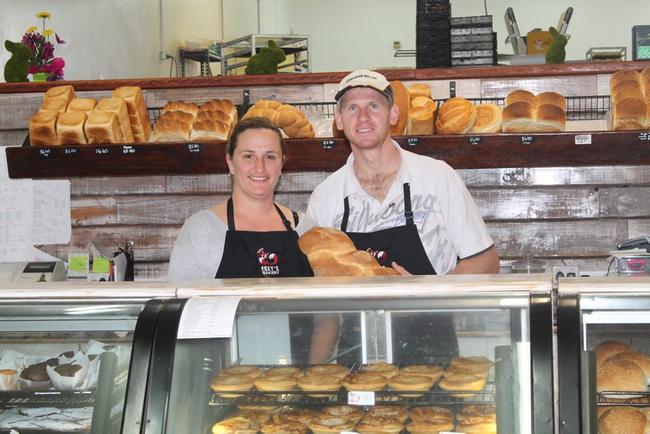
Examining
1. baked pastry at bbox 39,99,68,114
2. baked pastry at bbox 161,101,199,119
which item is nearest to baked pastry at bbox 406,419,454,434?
baked pastry at bbox 161,101,199,119

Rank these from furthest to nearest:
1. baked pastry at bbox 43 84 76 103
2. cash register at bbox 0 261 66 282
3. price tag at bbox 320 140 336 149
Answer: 1. cash register at bbox 0 261 66 282
2. baked pastry at bbox 43 84 76 103
3. price tag at bbox 320 140 336 149

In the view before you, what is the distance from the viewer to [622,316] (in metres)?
1.80

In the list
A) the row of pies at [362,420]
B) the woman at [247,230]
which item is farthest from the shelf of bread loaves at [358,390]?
the woman at [247,230]

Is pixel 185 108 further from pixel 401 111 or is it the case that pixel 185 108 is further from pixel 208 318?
pixel 208 318

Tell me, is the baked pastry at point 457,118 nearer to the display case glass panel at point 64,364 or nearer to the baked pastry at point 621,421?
the baked pastry at point 621,421

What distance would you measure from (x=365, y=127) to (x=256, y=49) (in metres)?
5.63

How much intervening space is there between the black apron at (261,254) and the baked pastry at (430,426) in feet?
2.79

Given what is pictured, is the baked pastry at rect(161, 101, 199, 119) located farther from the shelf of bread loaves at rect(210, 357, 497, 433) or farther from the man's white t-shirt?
the shelf of bread loaves at rect(210, 357, 497, 433)

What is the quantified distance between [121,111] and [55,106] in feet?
1.11

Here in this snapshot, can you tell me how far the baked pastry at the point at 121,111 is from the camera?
12.5 ft

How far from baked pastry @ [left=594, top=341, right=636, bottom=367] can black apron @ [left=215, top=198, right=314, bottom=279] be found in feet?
3.22

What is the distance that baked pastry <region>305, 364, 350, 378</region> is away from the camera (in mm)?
1983

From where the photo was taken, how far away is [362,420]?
1.99 meters

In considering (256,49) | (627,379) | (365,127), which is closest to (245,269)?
(365,127)
